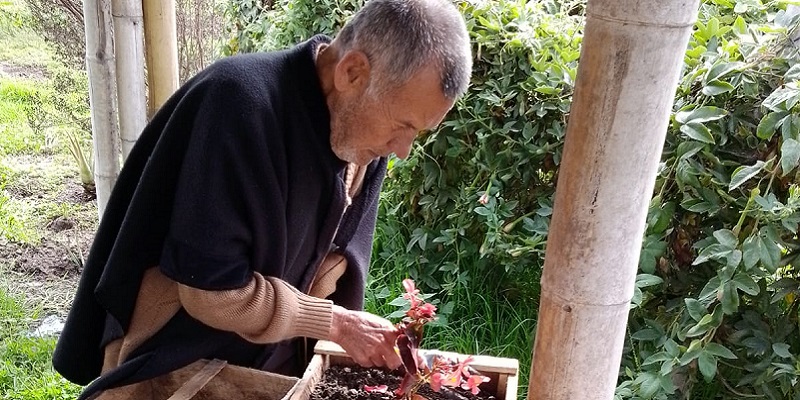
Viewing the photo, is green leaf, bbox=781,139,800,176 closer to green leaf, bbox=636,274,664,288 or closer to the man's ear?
green leaf, bbox=636,274,664,288

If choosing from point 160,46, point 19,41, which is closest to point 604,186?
point 160,46

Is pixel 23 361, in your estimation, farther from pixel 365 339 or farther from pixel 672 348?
pixel 672 348

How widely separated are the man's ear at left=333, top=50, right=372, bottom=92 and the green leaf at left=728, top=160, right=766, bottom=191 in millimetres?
960

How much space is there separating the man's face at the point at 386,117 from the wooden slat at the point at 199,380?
0.59m

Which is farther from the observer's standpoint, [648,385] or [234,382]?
[648,385]

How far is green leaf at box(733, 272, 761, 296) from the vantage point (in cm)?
185

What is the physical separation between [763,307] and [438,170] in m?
1.43

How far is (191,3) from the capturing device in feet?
16.3

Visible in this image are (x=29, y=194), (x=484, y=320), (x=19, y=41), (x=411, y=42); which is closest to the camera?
(x=411, y=42)

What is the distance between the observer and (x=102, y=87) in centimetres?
273

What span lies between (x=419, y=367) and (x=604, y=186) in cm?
66

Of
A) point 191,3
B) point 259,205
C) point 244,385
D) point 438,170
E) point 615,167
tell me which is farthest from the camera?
point 191,3

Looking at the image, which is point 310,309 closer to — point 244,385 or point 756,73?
point 244,385

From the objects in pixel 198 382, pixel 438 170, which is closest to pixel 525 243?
pixel 438 170
